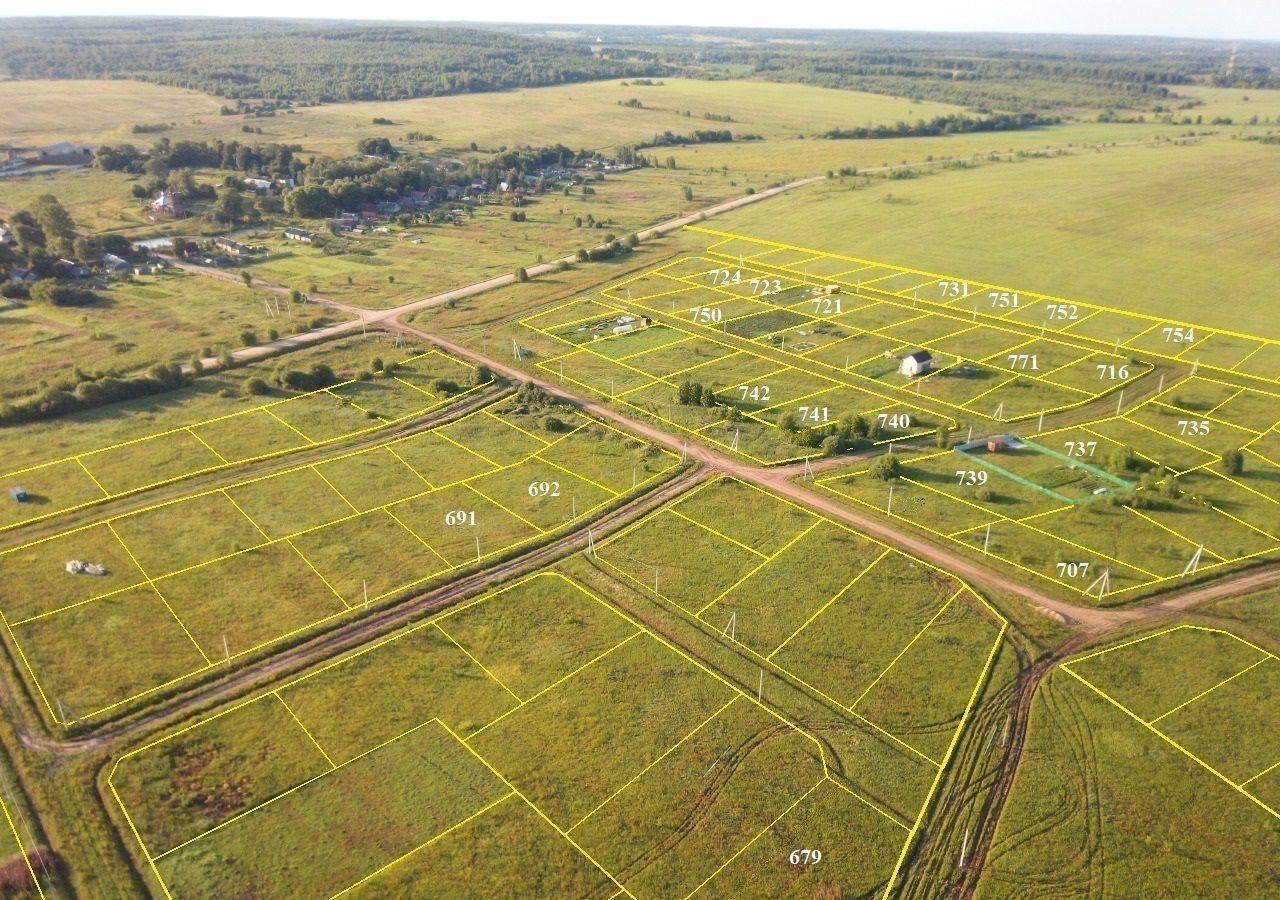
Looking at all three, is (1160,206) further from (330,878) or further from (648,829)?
(330,878)

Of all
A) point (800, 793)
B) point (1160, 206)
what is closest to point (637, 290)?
point (800, 793)

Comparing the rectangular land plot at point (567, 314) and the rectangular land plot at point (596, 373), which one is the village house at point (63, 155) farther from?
the rectangular land plot at point (596, 373)

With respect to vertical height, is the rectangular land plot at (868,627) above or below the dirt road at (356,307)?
below

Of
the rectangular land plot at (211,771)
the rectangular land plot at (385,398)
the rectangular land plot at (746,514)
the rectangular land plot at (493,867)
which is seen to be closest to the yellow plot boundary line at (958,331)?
the rectangular land plot at (746,514)

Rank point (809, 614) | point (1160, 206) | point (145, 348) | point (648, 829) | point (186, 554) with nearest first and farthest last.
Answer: point (648, 829), point (809, 614), point (186, 554), point (145, 348), point (1160, 206)

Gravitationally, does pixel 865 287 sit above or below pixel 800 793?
above

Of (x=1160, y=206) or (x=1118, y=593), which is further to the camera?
(x=1160, y=206)

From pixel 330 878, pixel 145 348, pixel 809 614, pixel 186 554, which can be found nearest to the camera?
pixel 330 878
